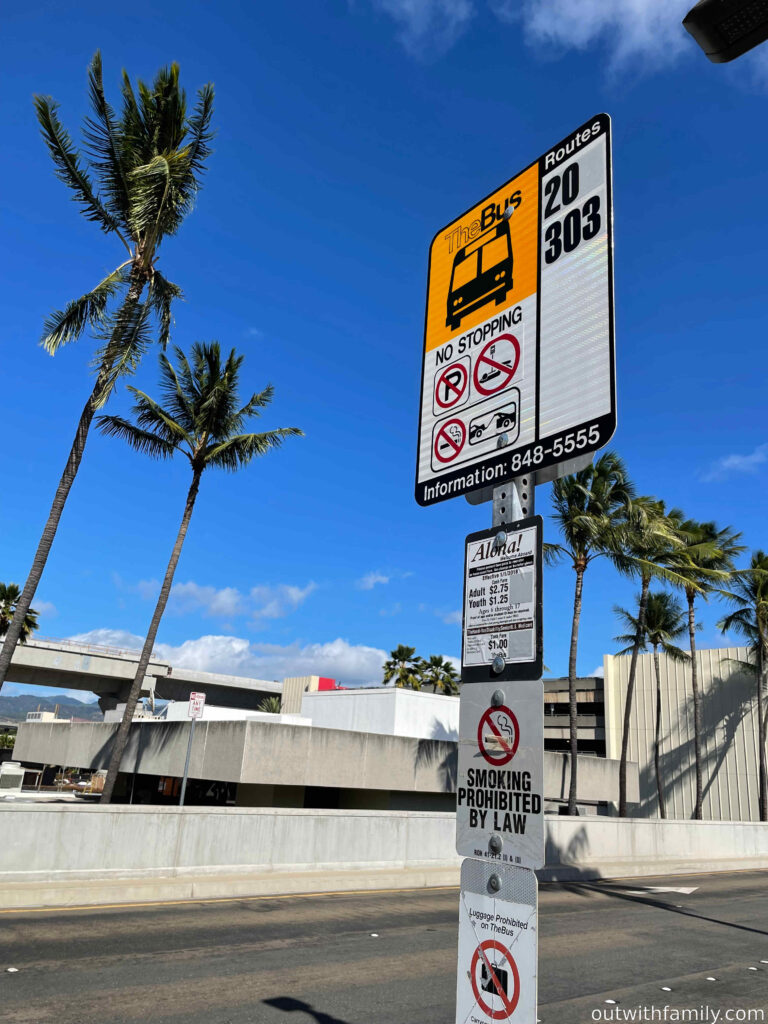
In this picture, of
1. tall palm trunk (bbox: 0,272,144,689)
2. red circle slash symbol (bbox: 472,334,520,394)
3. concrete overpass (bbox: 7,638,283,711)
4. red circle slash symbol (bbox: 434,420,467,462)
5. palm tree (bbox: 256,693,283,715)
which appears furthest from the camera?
palm tree (bbox: 256,693,283,715)

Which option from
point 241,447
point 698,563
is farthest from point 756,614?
point 241,447

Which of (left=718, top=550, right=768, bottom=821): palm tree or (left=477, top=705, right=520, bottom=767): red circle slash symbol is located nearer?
(left=477, top=705, right=520, bottom=767): red circle slash symbol

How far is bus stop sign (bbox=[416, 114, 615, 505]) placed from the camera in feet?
9.80

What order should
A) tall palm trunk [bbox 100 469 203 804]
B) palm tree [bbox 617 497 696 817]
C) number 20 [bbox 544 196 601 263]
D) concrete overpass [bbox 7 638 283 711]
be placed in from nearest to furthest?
number 20 [bbox 544 196 601 263] < tall palm trunk [bbox 100 469 203 804] < palm tree [bbox 617 497 696 817] < concrete overpass [bbox 7 638 283 711]

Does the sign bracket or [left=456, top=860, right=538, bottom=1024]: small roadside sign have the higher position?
the sign bracket

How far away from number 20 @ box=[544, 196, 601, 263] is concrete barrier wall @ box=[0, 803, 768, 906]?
38.6 feet

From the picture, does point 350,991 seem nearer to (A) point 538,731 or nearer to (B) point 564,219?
(A) point 538,731

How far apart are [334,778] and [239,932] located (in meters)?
16.0

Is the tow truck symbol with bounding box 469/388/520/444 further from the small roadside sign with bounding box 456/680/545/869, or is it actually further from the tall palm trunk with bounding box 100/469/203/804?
the tall palm trunk with bounding box 100/469/203/804

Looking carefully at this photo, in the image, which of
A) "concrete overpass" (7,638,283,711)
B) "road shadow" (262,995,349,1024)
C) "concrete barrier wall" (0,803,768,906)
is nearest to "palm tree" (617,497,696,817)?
"concrete barrier wall" (0,803,768,906)

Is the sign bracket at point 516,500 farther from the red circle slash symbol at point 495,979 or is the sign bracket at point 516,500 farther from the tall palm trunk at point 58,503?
the tall palm trunk at point 58,503

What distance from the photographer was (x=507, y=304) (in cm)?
343

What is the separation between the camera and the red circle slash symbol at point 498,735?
2.68 meters

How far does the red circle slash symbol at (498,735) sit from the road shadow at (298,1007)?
529 cm
